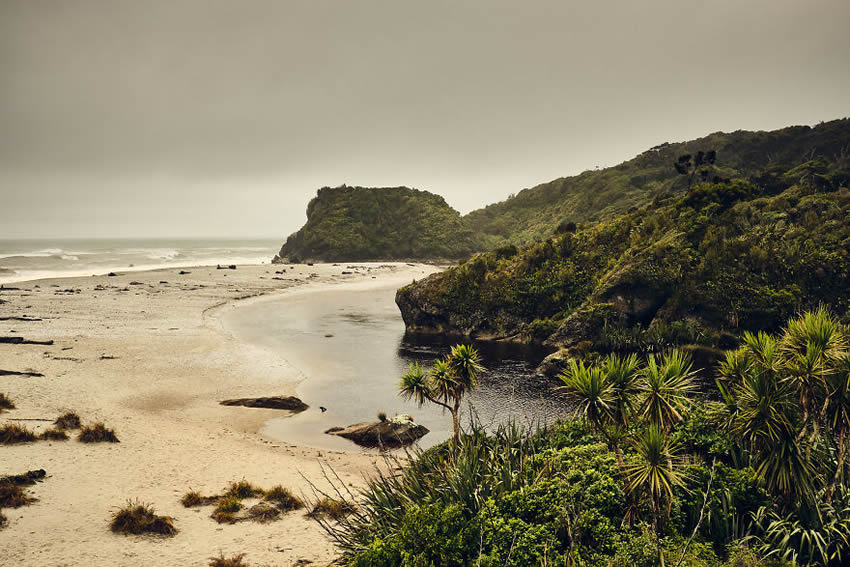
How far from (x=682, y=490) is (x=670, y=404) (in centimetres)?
250

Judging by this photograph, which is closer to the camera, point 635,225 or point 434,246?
point 635,225

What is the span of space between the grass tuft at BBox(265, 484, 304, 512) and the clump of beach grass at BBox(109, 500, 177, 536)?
393cm

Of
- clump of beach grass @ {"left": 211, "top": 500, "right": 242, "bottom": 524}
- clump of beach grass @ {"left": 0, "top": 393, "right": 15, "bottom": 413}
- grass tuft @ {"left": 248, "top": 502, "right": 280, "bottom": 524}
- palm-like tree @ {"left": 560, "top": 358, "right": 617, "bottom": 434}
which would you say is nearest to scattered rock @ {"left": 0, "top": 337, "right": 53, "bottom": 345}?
clump of beach grass @ {"left": 0, "top": 393, "right": 15, "bottom": 413}

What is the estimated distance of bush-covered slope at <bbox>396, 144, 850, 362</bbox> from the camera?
42.3 m

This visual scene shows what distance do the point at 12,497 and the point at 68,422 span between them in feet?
31.1

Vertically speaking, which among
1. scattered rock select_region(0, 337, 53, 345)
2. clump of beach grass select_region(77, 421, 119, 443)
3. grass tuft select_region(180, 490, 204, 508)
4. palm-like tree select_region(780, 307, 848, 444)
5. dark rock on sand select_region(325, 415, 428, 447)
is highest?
palm-like tree select_region(780, 307, 848, 444)

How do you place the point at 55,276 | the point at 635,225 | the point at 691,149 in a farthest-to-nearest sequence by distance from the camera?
the point at 691,149 → the point at 55,276 → the point at 635,225

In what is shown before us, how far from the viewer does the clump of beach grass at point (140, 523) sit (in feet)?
55.5

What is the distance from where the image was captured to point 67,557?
15211 millimetres

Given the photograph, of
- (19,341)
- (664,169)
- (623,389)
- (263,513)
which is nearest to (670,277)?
(623,389)

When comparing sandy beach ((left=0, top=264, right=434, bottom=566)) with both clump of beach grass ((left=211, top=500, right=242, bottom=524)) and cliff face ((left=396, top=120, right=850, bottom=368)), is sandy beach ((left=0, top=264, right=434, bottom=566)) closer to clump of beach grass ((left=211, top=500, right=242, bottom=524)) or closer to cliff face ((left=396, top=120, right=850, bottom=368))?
clump of beach grass ((left=211, top=500, right=242, bottom=524))

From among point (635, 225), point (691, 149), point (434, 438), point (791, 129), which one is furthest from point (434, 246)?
point (434, 438)

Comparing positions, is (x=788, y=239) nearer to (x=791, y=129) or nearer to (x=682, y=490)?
(x=682, y=490)

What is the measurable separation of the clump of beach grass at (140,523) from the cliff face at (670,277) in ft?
124
